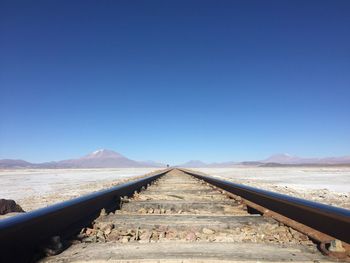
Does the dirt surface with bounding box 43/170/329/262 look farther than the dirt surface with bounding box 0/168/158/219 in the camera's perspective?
No

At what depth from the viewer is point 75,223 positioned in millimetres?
2754

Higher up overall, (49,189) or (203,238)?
(49,189)

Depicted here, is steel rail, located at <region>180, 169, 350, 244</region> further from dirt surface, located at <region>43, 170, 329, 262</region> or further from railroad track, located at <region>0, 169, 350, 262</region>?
dirt surface, located at <region>43, 170, 329, 262</region>

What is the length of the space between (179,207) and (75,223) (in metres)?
1.57

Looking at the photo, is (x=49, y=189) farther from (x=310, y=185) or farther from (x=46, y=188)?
(x=310, y=185)

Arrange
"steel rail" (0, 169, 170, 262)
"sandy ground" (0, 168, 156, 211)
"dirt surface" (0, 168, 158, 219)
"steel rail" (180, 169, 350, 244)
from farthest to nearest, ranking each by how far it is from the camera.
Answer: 1. "sandy ground" (0, 168, 156, 211)
2. "dirt surface" (0, 168, 158, 219)
3. "steel rail" (180, 169, 350, 244)
4. "steel rail" (0, 169, 170, 262)

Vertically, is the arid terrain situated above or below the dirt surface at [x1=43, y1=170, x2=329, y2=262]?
above

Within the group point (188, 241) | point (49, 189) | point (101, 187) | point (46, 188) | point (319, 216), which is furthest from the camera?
point (46, 188)

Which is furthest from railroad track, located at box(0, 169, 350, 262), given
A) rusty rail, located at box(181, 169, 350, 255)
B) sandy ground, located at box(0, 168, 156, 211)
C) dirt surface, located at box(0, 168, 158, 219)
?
sandy ground, located at box(0, 168, 156, 211)

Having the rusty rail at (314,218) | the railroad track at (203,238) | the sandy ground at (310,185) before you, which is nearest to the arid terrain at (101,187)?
the sandy ground at (310,185)

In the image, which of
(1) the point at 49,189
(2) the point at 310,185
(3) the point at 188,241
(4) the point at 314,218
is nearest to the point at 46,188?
(1) the point at 49,189

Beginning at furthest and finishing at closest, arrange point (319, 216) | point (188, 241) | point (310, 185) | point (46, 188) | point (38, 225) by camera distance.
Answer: point (310, 185) < point (46, 188) < point (319, 216) < point (188, 241) < point (38, 225)

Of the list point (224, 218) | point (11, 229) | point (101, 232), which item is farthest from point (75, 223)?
point (224, 218)

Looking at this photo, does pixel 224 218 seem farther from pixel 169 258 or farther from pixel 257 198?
pixel 169 258
